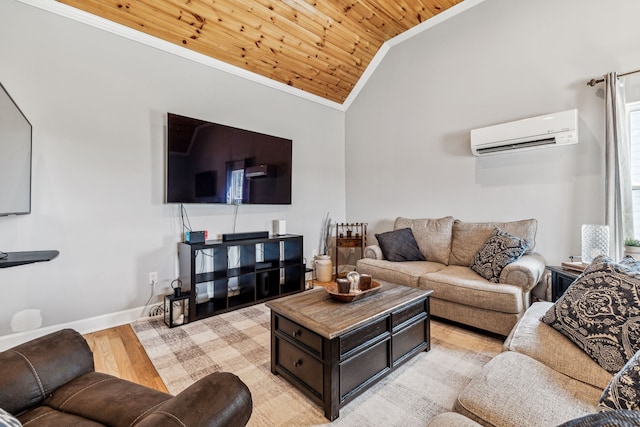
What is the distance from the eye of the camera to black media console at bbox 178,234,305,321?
2.79m

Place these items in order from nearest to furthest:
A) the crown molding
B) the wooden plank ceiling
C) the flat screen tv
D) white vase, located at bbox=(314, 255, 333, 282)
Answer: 1. the flat screen tv
2. the crown molding
3. the wooden plank ceiling
4. white vase, located at bbox=(314, 255, 333, 282)

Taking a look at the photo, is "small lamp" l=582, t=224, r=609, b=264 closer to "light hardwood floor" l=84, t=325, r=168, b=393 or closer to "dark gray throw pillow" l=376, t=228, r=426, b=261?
"dark gray throw pillow" l=376, t=228, r=426, b=261

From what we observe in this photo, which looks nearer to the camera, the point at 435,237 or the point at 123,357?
the point at 123,357

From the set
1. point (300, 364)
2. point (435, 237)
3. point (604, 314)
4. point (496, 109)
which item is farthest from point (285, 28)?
point (604, 314)

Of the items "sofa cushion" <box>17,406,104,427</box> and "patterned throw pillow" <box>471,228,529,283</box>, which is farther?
"patterned throw pillow" <box>471,228,529,283</box>

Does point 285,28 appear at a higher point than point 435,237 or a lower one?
higher

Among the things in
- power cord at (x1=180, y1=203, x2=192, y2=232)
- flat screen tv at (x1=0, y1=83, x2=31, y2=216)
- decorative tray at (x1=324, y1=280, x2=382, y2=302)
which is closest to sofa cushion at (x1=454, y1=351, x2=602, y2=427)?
decorative tray at (x1=324, y1=280, x2=382, y2=302)

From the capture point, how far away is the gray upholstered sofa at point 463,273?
222cm

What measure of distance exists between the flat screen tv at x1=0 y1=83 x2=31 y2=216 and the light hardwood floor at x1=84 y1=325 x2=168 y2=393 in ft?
3.78

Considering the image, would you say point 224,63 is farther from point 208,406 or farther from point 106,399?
point 208,406

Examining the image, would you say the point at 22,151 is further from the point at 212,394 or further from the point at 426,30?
the point at 426,30

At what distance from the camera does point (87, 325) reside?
2.48 meters

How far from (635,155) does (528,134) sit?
812 millimetres

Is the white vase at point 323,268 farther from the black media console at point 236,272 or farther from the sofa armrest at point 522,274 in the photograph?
the sofa armrest at point 522,274
